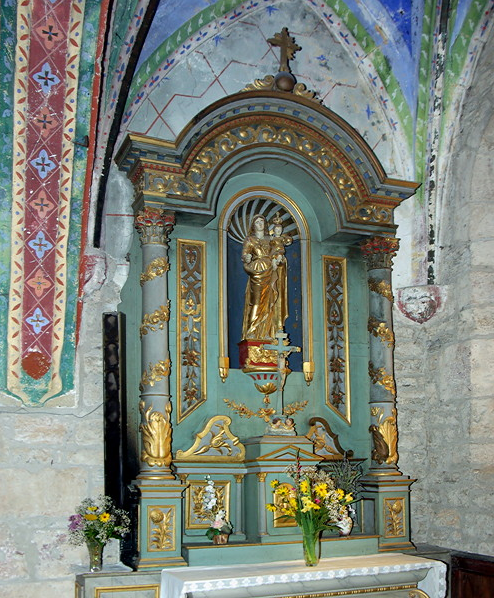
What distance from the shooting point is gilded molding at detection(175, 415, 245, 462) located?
6.43 meters

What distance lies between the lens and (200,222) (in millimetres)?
6777

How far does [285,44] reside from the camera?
716 centimetres

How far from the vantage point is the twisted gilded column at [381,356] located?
693 cm

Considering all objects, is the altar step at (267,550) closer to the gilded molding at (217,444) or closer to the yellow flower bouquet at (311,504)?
the yellow flower bouquet at (311,504)

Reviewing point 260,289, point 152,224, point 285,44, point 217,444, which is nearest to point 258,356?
point 260,289

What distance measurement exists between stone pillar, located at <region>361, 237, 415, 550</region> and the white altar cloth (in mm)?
429

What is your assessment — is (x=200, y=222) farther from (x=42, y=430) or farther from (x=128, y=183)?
(x=42, y=430)

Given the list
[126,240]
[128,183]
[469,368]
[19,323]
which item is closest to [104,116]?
[128,183]

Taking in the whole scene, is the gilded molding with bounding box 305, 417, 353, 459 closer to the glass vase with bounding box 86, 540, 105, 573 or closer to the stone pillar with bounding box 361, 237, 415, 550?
the stone pillar with bounding box 361, 237, 415, 550

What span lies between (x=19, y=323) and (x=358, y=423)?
301cm

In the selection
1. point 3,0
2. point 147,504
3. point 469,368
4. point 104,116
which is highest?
point 3,0

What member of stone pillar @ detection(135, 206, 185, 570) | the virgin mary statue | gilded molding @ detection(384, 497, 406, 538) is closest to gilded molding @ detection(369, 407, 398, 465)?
gilded molding @ detection(384, 497, 406, 538)

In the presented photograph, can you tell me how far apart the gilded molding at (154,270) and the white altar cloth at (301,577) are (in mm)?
2144

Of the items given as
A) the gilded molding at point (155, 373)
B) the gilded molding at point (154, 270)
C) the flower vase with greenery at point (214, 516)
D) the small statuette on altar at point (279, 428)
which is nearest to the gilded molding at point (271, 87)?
the gilded molding at point (154, 270)
